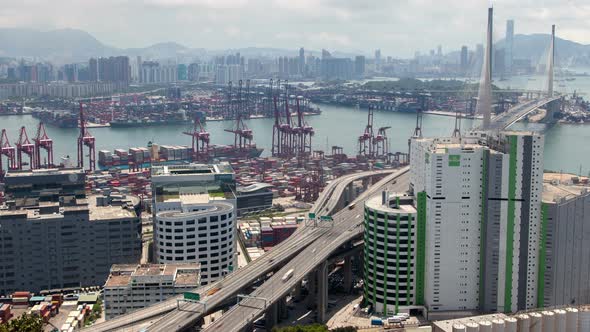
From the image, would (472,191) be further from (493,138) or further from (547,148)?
(547,148)

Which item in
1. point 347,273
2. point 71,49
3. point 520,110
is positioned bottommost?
point 347,273

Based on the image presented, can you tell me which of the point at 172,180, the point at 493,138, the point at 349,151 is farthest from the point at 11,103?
the point at 493,138

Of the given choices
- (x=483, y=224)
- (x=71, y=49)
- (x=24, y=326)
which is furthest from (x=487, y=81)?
(x=71, y=49)

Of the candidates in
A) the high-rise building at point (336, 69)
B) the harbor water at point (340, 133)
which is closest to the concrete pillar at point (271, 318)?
the harbor water at point (340, 133)

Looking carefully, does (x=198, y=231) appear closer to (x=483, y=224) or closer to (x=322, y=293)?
(x=322, y=293)

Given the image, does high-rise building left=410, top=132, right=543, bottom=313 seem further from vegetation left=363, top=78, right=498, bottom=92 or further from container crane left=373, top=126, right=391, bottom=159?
vegetation left=363, top=78, right=498, bottom=92

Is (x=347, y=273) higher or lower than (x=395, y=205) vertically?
lower
